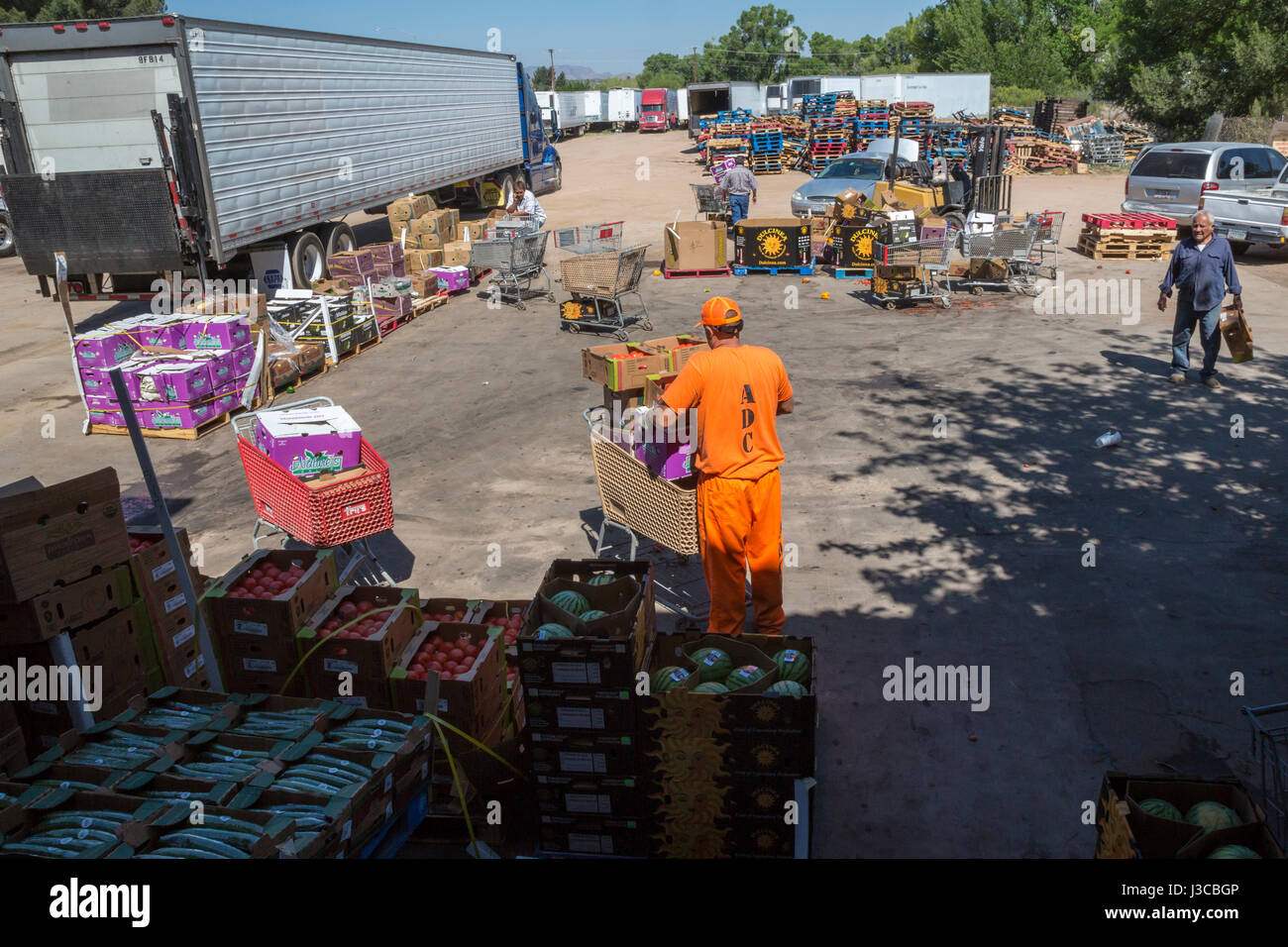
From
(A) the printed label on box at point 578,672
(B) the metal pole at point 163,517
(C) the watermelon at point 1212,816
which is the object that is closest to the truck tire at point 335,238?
(B) the metal pole at point 163,517

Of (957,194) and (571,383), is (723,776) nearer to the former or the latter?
(571,383)

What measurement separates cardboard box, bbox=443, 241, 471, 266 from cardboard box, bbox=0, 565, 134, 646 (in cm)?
1473

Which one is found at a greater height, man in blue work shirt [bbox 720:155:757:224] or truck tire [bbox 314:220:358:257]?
man in blue work shirt [bbox 720:155:757:224]

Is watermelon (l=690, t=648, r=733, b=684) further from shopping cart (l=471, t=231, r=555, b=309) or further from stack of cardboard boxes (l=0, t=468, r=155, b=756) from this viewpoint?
shopping cart (l=471, t=231, r=555, b=309)

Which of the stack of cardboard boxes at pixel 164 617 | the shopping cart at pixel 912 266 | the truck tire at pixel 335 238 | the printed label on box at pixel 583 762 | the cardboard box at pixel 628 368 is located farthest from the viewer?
the truck tire at pixel 335 238

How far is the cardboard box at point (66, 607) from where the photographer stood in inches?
180

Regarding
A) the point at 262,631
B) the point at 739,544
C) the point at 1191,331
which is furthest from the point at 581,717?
the point at 1191,331

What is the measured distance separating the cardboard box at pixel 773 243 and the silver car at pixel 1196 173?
24.4 ft

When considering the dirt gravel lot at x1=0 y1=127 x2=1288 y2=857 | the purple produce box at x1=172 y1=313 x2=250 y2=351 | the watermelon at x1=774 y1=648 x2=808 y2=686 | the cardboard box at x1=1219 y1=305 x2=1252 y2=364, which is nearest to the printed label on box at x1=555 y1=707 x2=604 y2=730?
the watermelon at x1=774 y1=648 x2=808 y2=686

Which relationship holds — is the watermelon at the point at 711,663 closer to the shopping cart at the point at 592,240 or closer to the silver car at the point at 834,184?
the shopping cart at the point at 592,240

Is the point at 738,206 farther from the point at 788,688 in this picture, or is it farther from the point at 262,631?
the point at 788,688

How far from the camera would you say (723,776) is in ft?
14.2

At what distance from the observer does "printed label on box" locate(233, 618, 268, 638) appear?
16.8ft
